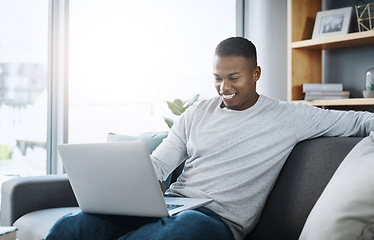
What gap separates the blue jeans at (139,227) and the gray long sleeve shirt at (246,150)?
0.36ft

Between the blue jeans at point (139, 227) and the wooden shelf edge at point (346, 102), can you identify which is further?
the wooden shelf edge at point (346, 102)

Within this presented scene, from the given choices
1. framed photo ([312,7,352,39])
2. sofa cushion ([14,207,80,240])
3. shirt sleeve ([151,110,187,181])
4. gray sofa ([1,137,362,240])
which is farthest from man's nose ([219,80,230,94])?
framed photo ([312,7,352,39])

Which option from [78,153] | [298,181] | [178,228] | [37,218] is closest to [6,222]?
[37,218]

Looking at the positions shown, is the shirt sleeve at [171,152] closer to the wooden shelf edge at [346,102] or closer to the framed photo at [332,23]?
the wooden shelf edge at [346,102]

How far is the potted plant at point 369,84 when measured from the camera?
10.2 feet

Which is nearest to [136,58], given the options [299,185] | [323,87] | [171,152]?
[323,87]

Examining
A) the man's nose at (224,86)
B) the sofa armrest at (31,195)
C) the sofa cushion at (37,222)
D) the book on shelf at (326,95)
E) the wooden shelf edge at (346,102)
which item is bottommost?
the sofa cushion at (37,222)

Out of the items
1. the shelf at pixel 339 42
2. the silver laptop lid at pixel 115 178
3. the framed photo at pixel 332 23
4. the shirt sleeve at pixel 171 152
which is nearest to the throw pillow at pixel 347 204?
the silver laptop lid at pixel 115 178

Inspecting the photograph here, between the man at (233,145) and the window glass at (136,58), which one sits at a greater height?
the window glass at (136,58)

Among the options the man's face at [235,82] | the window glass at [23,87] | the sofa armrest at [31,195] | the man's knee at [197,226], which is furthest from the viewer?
the window glass at [23,87]

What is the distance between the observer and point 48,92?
337cm

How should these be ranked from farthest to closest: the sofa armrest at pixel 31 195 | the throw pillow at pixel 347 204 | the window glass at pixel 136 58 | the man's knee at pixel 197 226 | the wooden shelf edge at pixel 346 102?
the window glass at pixel 136 58
the wooden shelf edge at pixel 346 102
the sofa armrest at pixel 31 195
the man's knee at pixel 197 226
the throw pillow at pixel 347 204

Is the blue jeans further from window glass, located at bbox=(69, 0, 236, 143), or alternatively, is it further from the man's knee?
window glass, located at bbox=(69, 0, 236, 143)

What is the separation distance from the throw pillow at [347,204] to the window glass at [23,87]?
2.41 metres
